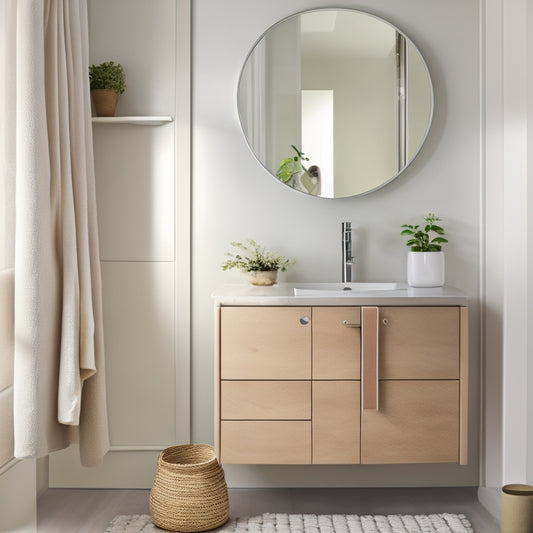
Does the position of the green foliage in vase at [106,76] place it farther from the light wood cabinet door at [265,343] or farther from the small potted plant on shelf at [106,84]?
the light wood cabinet door at [265,343]

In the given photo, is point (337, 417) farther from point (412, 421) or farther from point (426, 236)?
point (426, 236)

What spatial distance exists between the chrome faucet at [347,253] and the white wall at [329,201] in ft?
0.34

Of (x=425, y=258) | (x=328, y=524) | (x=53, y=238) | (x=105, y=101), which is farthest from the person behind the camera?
(x=105, y=101)

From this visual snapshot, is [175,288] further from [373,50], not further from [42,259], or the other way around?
[373,50]

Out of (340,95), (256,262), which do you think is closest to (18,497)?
(256,262)

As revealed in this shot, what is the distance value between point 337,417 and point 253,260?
2.30 ft

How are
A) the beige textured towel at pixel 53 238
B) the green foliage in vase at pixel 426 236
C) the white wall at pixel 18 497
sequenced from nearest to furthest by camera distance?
the beige textured towel at pixel 53 238
the white wall at pixel 18 497
the green foliage in vase at pixel 426 236

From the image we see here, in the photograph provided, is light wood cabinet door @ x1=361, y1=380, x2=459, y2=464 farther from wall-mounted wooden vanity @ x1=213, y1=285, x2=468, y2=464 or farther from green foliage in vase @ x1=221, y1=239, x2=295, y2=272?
green foliage in vase @ x1=221, y1=239, x2=295, y2=272

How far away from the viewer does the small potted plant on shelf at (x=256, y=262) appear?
2564 mm

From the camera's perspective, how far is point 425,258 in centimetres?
249

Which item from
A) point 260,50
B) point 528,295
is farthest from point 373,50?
point 528,295

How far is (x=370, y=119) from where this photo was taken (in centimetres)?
265

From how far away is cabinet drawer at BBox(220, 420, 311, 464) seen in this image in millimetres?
2271

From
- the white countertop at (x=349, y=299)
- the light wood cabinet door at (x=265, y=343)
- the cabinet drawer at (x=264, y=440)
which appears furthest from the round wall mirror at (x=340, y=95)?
the cabinet drawer at (x=264, y=440)
